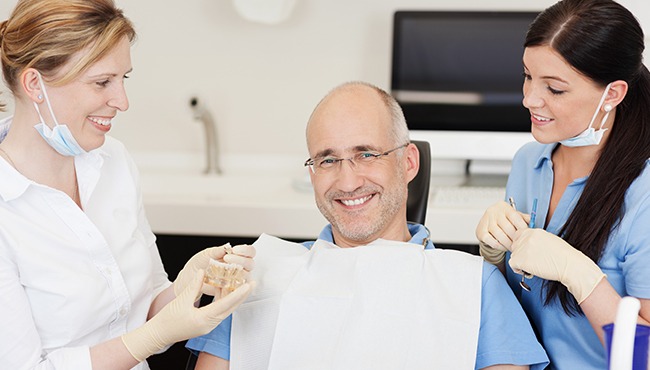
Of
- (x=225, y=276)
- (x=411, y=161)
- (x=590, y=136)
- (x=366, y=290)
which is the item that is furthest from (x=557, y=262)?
(x=225, y=276)

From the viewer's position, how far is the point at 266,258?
170 centimetres

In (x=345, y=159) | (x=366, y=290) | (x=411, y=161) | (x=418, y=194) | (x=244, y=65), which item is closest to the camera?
(x=366, y=290)

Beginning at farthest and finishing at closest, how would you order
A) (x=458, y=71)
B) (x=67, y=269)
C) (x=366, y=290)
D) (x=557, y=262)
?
(x=458, y=71) → (x=366, y=290) → (x=67, y=269) → (x=557, y=262)

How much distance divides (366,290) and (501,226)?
1.02 ft

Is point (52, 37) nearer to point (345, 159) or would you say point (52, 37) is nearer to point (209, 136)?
point (345, 159)

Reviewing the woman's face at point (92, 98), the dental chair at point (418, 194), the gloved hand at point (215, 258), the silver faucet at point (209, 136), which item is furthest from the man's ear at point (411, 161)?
the silver faucet at point (209, 136)

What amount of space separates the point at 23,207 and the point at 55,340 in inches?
10.5

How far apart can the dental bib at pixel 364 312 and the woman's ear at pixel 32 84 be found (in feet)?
1.90

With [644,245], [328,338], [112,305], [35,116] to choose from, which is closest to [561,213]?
[644,245]

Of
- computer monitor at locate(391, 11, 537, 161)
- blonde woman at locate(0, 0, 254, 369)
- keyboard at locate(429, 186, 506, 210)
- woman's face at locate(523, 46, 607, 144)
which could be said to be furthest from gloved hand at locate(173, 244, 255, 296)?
computer monitor at locate(391, 11, 537, 161)

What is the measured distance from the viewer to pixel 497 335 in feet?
4.97

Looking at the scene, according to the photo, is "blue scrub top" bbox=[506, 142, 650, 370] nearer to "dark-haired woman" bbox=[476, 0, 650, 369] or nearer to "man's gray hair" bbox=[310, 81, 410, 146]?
"dark-haired woman" bbox=[476, 0, 650, 369]

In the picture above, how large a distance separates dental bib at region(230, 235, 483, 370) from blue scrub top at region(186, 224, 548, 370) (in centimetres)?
2

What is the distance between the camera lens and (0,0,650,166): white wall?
313 centimetres
